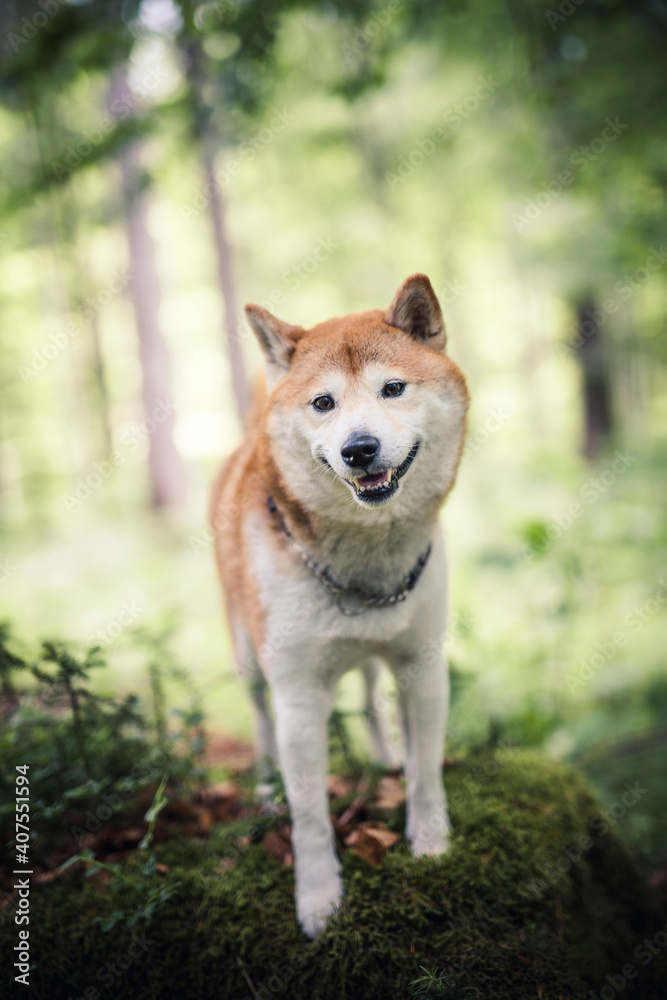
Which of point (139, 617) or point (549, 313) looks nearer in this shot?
point (139, 617)

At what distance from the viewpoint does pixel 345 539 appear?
207cm

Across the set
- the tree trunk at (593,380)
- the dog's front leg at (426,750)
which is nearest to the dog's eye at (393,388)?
the dog's front leg at (426,750)

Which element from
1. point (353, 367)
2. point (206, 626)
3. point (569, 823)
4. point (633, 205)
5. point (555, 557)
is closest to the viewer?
point (353, 367)

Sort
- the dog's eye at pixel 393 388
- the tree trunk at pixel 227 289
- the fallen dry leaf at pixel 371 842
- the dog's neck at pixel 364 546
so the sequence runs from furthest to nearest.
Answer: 1. the tree trunk at pixel 227 289
2. the fallen dry leaf at pixel 371 842
3. the dog's neck at pixel 364 546
4. the dog's eye at pixel 393 388

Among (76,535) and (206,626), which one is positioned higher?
(76,535)

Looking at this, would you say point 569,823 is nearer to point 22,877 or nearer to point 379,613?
A: point 379,613

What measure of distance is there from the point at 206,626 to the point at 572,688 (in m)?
3.87

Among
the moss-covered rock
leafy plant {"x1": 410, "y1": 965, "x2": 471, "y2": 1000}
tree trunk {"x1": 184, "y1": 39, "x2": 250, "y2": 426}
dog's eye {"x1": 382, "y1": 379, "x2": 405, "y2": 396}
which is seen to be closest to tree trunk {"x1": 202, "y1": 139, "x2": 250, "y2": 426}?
tree trunk {"x1": 184, "y1": 39, "x2": 250, "y2": 426}

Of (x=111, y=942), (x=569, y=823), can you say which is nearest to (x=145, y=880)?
(x=111, y=942)

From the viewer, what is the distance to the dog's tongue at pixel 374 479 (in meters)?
1.81

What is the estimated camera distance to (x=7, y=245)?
10.1 m

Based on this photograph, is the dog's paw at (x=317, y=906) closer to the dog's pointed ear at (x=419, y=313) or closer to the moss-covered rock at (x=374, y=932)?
the moss-covered rock at (x=374, y=932)

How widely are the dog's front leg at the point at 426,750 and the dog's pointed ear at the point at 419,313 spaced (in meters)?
1.23

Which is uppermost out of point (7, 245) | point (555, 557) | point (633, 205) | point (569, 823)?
point (7, 245)
